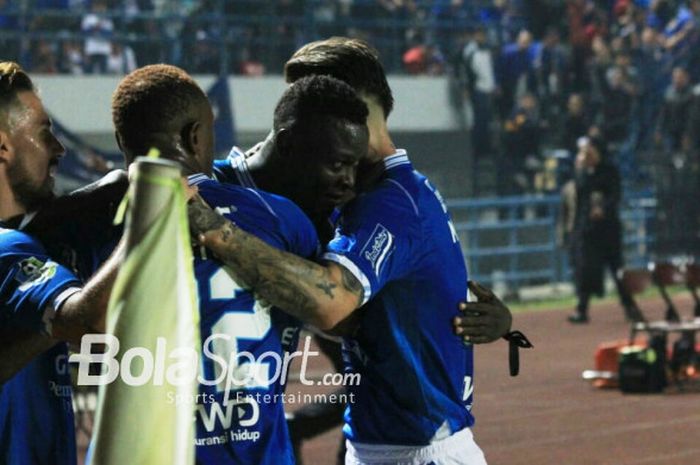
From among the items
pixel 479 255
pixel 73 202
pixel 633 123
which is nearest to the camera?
pixel 73 202

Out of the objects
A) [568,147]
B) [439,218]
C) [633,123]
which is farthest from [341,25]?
[439,218]

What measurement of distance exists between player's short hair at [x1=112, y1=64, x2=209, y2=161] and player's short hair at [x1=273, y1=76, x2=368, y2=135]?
287 millimetres

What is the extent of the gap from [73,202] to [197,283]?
0.45 meters

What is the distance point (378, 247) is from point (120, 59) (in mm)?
16389

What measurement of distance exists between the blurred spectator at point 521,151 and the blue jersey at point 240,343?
18.3 meters

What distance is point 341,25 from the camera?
71.7 feet

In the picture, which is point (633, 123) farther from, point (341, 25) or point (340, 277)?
point (340, 277)

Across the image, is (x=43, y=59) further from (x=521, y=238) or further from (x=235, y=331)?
(x=235, y=331)

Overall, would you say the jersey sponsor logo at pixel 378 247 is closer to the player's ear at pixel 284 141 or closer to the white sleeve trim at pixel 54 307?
the player's ear at pixel 284 141

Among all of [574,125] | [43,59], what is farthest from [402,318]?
[574,125]

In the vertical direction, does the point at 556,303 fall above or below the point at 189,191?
below

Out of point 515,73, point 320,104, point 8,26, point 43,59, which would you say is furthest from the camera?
point 515,73

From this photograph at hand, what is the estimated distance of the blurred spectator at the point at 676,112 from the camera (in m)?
23.0

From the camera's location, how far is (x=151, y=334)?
84.4 inches
